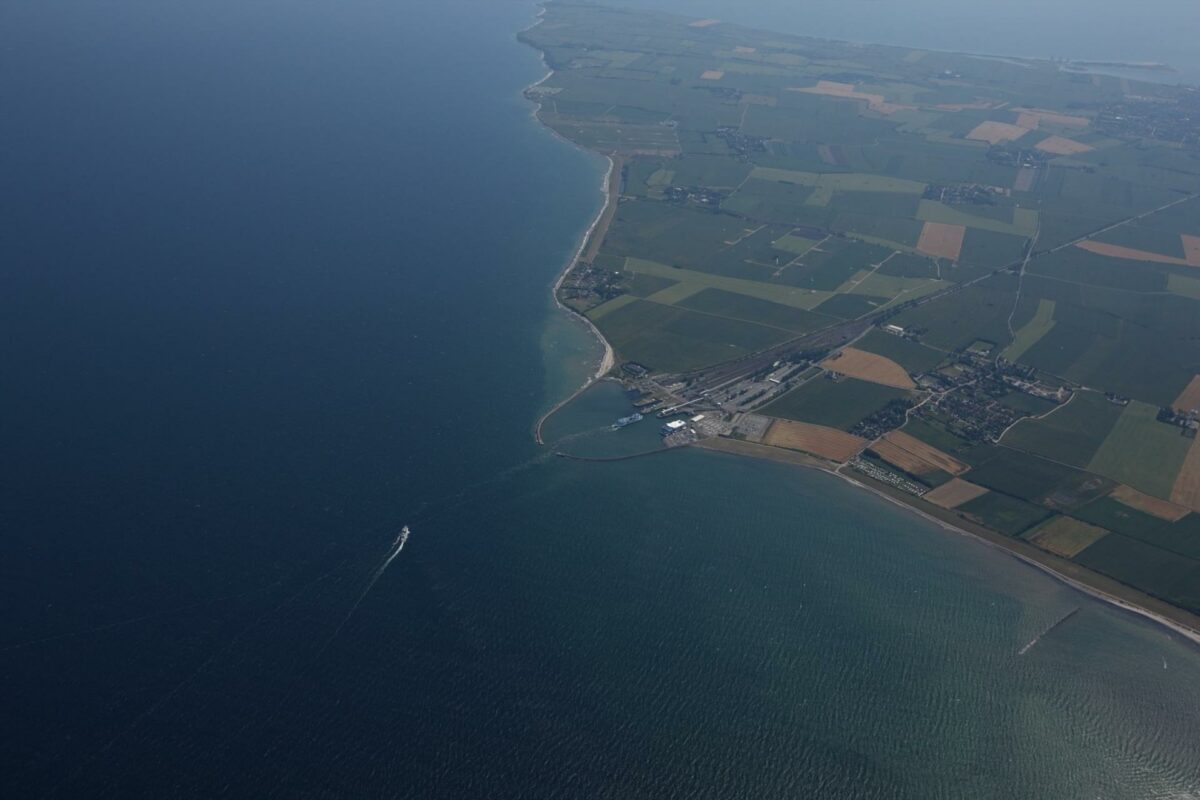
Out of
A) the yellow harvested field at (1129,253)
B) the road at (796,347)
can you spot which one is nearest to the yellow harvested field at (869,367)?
the road at (796,347)

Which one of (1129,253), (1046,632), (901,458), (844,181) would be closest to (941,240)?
(1129,253)

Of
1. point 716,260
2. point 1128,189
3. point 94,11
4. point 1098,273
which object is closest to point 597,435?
point 716,260

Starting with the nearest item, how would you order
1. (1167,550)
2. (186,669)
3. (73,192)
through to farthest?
(186,669) < (1167,550) < (73,192)

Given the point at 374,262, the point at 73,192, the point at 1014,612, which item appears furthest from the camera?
the point at 73,192

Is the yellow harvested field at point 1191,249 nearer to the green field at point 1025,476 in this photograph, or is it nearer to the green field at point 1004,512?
the green field at point 1025,476

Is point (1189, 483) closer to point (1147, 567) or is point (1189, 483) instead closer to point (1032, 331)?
point (1147, 567)

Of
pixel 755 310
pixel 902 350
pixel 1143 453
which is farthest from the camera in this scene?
pixel 755 310

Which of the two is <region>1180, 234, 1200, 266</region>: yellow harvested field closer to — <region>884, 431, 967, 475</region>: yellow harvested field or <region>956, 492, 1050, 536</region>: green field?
<region>884, 431, 967, 475</region>: yellow harvested field

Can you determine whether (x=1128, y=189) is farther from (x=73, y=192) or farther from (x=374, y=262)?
(x=73, y=192)
